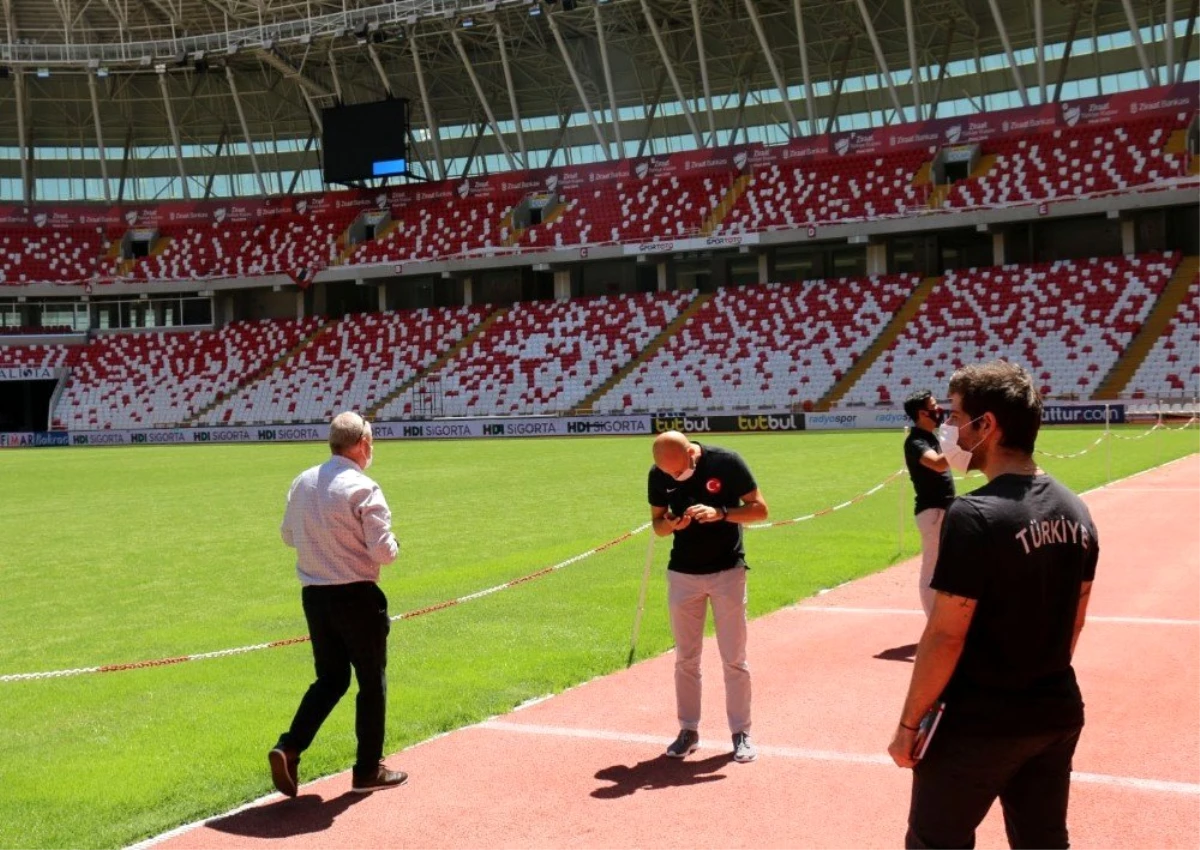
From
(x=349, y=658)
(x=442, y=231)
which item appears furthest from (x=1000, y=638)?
(x=442, y=231)

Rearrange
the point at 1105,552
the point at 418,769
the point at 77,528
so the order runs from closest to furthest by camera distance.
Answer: the point at 418,769 → the point at 1105,552 → the point at 77,528

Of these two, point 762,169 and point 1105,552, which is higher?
point 762,169

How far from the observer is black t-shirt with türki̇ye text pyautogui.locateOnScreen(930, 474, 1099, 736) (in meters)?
3.74

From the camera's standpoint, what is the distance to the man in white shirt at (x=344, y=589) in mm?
6633

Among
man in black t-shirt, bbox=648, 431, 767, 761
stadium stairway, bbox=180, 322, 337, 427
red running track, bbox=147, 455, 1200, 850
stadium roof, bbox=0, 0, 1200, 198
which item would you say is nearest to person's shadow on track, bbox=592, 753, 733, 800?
red running track, bbox=147, 455, 1200, 850

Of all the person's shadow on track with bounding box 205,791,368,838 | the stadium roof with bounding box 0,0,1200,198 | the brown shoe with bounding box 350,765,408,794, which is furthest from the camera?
the stadium roof with bounding box 0,0,1200,198

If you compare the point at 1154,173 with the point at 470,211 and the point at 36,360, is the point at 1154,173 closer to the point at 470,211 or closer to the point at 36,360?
the point at 470,211

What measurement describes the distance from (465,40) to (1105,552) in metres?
54.3

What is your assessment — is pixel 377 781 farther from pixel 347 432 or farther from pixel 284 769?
pixel 347 432

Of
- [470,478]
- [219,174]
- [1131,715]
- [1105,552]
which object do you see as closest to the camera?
[1131,715]

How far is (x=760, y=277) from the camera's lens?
202ft

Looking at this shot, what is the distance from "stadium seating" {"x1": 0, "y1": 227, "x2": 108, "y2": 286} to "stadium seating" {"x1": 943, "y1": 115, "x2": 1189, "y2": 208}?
48394 mm

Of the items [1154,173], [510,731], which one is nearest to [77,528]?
[510,731]

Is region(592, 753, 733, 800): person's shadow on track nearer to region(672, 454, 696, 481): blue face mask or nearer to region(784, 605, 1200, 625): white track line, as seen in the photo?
region(672, 454, 696, 481): blue face mask
